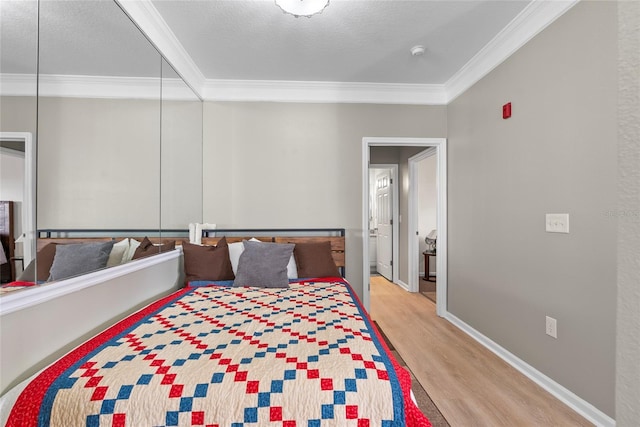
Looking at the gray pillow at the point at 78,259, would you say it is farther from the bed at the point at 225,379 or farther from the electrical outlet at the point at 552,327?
the electrical outlet at the point at 552,327

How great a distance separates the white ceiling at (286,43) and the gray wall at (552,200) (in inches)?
12.2

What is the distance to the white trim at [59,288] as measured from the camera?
1.24 metres

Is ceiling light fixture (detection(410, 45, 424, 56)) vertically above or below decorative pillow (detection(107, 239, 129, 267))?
above

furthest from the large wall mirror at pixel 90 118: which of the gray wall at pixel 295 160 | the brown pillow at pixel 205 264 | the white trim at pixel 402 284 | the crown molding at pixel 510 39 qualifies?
the white trim at pixel 402 284

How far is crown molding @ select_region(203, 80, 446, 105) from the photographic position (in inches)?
131

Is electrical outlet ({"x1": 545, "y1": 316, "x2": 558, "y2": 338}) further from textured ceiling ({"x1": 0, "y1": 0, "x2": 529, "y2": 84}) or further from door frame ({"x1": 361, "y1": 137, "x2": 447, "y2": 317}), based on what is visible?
textured ceiling ({"x1": 0, "y1": 0, "x2": 529, "y2": 84})

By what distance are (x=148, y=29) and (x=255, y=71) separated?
41.8 inches

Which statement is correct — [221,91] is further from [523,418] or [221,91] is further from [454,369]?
[523,418]

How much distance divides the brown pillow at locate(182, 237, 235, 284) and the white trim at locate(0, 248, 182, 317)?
48 cm

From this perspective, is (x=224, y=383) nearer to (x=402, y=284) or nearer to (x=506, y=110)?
(x=506, y=110)

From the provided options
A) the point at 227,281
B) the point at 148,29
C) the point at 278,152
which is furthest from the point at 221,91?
the point at 227,281

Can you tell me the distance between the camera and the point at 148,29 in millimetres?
2207

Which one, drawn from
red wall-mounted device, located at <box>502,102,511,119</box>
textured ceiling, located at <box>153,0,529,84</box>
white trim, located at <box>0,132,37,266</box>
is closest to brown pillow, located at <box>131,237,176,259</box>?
white trim, located at <box>0,132,37,266</box>

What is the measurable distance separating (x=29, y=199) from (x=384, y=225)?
4.80 metres
